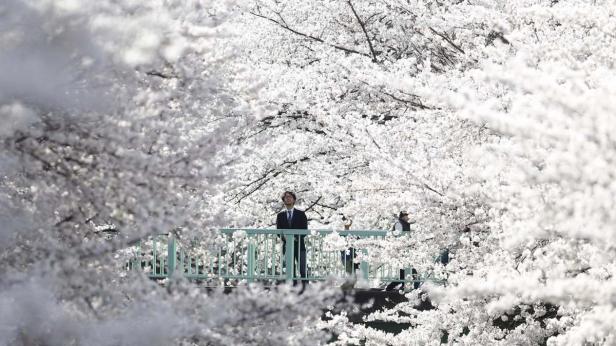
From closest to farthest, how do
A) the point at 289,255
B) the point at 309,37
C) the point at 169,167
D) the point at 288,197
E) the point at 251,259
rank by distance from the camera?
the point at 169,167 < the point at 309,37 < the point at 288,197 < the point at 289,255 < the point at 251,259

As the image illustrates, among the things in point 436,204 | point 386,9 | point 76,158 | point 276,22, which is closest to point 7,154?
point 76,158

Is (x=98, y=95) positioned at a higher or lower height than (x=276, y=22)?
lower

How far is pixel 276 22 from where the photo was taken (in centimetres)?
1498

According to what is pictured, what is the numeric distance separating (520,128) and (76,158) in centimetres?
201

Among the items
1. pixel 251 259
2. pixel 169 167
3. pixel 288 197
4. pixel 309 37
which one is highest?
pixel 309 37

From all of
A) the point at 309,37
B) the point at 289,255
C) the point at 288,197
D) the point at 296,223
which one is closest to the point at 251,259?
the point at 289,255

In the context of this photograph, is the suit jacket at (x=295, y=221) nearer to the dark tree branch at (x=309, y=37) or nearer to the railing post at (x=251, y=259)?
the railing post at (x=251, y=259)

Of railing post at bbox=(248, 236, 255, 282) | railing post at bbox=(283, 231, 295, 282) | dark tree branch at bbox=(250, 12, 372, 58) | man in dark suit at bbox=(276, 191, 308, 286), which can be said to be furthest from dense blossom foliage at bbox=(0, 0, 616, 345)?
railing post at bbox=(248, 236, 255, 282)

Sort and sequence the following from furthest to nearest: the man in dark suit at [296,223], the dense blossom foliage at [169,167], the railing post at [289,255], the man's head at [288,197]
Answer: the railing post at [289,255] < the man in dark suit at [296,223] < the man's head at [288,197] < the dense blossom foliage at [169,167]

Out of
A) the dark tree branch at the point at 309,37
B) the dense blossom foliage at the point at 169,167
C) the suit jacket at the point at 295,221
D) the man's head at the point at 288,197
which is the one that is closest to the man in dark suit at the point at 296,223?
the suit jacket at the point at 295,221

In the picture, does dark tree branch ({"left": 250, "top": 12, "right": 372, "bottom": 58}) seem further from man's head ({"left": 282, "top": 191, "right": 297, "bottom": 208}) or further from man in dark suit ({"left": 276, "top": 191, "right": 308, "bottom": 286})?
man in dark suit ({"left": 276, "top": 191, "right": 308, "bottom": 286})

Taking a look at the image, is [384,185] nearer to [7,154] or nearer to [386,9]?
[7,154]

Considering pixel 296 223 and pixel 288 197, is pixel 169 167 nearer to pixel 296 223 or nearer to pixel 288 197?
pixel 288 197

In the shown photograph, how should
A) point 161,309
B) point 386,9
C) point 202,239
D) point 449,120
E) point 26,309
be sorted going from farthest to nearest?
point 386,9, point 449,120, point 202,239, point 161,309, point 26,309
